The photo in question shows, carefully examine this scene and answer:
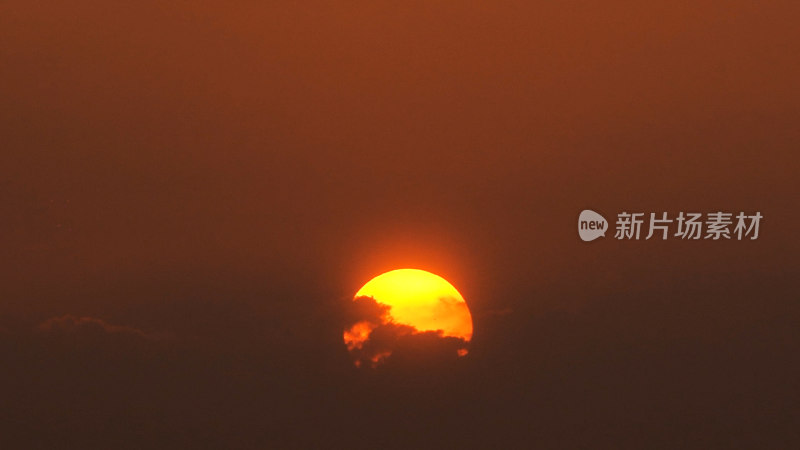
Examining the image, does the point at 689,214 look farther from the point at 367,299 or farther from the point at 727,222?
the point at 367,299

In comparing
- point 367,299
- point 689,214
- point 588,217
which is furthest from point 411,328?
point 689,214

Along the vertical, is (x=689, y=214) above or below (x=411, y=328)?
above

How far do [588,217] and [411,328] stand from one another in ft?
25.0

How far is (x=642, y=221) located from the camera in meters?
19.1

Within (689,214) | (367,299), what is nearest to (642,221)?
(689,214)

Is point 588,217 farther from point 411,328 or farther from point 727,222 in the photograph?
point 411,328

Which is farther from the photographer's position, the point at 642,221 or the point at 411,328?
the point at 411,328

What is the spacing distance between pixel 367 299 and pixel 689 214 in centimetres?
926

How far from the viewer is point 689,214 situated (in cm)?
1877

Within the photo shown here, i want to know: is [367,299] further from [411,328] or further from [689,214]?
[689,214]

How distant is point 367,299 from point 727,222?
32.3ft

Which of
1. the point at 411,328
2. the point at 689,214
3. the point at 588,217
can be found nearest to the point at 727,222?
the point at 689,214

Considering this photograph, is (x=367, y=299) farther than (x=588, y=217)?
Yes

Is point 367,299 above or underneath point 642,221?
underneath
